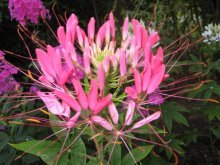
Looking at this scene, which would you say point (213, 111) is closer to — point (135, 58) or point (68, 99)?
point (135, 58)

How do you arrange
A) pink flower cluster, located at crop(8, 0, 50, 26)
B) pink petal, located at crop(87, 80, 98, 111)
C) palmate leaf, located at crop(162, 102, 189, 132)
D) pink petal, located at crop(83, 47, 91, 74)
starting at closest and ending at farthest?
pink petal, located at crop(87, 80, 98, 111) → pink petal, located at crop(83, 47, 91, 74) → pink flower cluster, located at crop(8, 0, 50, 26) → palmate leaf, located at crop(162, 102, 189, 132)

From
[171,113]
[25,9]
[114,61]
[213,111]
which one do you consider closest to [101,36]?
[114,61]

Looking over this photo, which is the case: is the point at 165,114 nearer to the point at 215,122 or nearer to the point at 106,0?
the point at 215,122

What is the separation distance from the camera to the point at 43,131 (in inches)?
71.6

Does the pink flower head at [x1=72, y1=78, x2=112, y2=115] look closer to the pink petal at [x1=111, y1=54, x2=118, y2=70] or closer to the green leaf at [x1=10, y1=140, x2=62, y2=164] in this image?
the pink petal at [x1=111, y1=54, x2=118, y2=70]

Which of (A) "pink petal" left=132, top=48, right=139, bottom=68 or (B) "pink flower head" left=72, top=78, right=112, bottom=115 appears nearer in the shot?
(B) "pink flower head" left=72, top=78, right=112, bottom=115

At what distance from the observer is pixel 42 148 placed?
117 centimetres

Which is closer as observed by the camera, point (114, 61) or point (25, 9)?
point (114, 61)

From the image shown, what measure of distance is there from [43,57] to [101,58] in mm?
210

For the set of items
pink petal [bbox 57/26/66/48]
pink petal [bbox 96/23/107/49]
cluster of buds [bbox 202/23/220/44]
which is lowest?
cluster of buds [bbox 202/23/220/44]

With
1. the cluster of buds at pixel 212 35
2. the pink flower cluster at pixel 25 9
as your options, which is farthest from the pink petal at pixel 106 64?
the cluster of buds at pixel 212 35

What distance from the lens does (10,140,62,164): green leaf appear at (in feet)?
3.76

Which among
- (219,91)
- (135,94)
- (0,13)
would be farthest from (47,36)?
(135,94)

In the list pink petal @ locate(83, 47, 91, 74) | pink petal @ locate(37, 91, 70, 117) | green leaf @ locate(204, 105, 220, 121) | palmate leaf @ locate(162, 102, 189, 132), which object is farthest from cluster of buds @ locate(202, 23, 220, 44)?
pink petal @ locate(37, 91, 70, 117)
